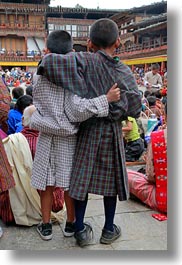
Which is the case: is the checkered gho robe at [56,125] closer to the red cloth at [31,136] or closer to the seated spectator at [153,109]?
the red cloth at [31,136]

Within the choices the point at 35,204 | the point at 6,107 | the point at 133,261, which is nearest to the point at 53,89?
the point at 6,107

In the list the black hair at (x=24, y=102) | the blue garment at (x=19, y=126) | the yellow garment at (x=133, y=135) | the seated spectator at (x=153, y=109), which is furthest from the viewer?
the seated spectator at (x=153, y=109)

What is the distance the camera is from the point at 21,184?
89.9 inches

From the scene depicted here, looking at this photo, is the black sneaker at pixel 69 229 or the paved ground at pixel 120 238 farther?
the black sneaker at pixel 69 229

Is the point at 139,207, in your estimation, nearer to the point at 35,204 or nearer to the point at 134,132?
the point at 35,204

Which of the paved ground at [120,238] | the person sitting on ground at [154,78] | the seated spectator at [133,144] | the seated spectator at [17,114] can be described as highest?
the person sitting on ground at [154,78]

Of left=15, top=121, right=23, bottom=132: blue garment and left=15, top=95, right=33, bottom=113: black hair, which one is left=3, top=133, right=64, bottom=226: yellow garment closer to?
left=15, top=121, right=23, bottom=132: blue garment

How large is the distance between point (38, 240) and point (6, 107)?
89 cm

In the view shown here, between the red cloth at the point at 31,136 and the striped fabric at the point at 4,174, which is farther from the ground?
the red cloth at the point at 31,136

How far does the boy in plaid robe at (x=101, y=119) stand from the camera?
183cm

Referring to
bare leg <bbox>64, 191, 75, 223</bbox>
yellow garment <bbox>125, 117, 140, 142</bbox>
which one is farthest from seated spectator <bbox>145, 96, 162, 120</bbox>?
bare leg <bbox>64, 191, 75, 223</bbox>

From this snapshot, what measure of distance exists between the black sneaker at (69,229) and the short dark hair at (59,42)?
1.13 meters

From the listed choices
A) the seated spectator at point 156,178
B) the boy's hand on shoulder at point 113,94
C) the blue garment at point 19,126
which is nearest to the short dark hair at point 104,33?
the boy's hand on shoulder at point 113,94

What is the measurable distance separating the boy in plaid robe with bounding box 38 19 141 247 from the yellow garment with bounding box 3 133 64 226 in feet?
1.54
